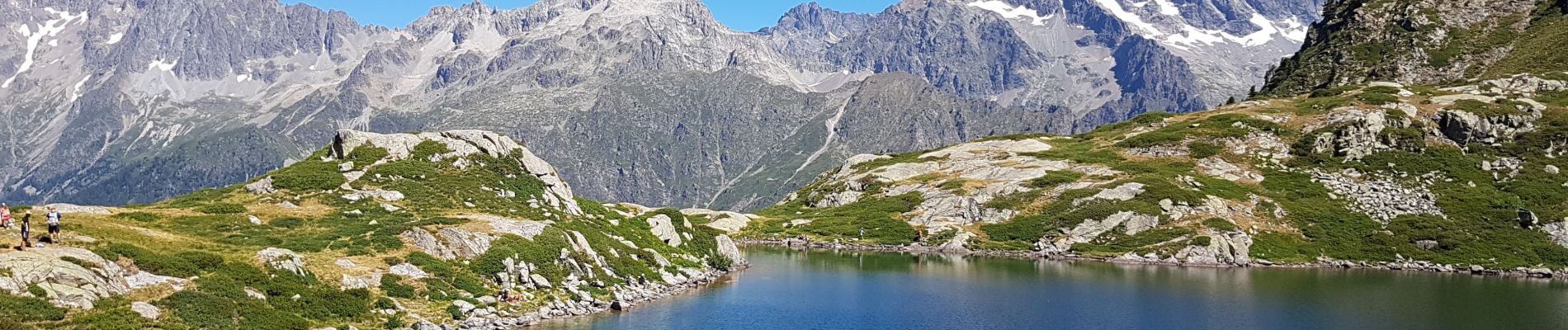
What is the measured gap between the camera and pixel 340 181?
92750 millimetres

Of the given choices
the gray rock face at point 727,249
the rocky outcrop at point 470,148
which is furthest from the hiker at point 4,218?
the gray rock face at point 727,249

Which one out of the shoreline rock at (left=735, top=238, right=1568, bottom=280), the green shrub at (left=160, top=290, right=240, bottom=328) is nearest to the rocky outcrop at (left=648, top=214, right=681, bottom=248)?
the shoreline rock at (left=735, top=238, right=1568, bottom=280)

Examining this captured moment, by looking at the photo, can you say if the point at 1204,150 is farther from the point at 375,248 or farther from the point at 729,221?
the point at 375,248

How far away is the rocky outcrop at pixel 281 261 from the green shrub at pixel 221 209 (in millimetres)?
17003

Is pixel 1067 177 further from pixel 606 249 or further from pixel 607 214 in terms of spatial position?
pixel 606 249

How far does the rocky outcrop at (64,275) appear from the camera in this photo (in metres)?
51.9

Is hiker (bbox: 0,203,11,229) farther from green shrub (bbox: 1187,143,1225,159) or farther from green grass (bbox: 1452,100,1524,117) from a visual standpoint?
green grass (bbox: 1452,100,1524,117)

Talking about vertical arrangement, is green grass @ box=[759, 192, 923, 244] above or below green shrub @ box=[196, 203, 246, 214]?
above

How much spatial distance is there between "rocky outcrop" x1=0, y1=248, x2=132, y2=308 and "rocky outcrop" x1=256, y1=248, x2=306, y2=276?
809 centimetres

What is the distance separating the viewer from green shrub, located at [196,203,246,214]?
79.9 metres

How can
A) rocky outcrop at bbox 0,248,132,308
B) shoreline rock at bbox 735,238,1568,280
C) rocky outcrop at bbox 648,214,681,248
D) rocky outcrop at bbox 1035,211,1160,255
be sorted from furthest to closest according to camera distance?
rocky outcrop at bbox 1035,211,1160,255, shoreline rock at bbox 735,238,1568,280, rocky outcrop at bbox 648,214,681,248, rocky outcrop at bbox 0,248,132,308

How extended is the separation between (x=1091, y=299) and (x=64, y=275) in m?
79.3

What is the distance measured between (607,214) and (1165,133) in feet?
366

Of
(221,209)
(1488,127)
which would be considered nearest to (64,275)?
(221,209)
